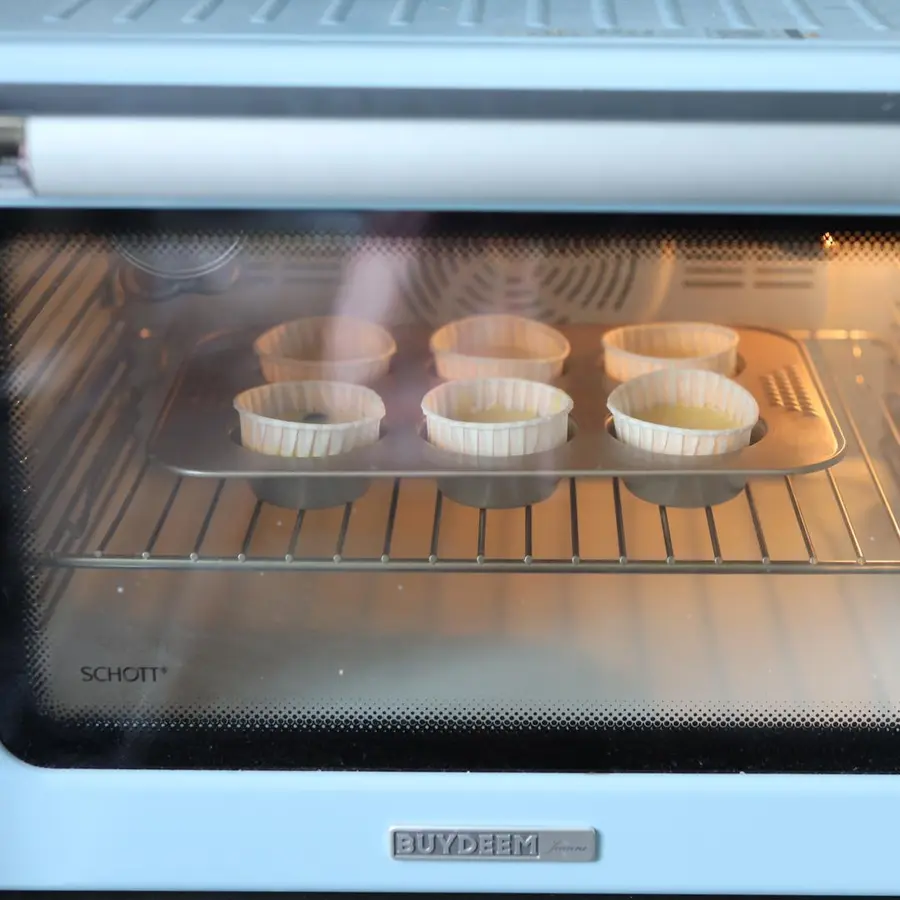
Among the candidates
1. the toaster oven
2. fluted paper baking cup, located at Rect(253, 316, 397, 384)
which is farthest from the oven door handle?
fluted paper baking cup, located at Rect(253, 316, 397, 384)

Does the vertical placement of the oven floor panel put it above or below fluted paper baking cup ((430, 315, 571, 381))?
below

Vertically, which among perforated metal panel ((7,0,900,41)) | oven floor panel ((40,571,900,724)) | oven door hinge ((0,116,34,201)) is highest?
perforated metal panel ((7,0,900,41))

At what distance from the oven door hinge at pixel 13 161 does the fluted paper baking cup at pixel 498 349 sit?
0.28 meters

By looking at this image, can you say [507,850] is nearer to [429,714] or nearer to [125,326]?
[429,714]

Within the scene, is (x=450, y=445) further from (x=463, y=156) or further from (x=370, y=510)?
(x=463, y=156)

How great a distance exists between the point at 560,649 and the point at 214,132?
0.43 m

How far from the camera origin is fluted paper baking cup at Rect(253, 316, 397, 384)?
752 millimetres

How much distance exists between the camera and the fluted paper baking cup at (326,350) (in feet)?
2.47

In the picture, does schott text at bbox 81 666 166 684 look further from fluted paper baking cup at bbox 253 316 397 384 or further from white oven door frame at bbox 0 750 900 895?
fluted paper baking cup at bbox 253 316 397 384

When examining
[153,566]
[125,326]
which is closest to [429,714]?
[153,566]

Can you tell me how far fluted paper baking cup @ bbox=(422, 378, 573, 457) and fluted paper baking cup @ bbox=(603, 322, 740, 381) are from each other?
0.05 m

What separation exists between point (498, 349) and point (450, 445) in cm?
8

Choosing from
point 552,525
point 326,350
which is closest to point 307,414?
point 326,350

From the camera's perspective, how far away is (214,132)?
2.00ft
